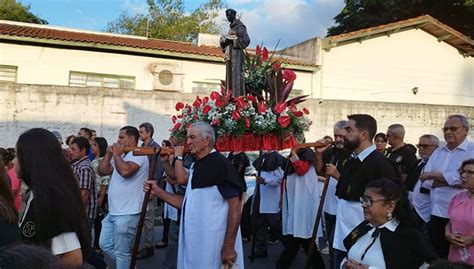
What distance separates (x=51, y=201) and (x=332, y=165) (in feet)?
10.7

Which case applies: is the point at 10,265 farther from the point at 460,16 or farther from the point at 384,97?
the point at 460,16

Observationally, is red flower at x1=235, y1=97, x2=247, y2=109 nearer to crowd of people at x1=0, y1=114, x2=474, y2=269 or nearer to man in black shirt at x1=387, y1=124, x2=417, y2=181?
crowd of people at x1=0, y1=114, x2=474, y2=269

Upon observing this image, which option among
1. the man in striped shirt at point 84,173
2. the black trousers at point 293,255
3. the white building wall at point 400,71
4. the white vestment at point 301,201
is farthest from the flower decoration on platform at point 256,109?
the white building wall at point 400,71

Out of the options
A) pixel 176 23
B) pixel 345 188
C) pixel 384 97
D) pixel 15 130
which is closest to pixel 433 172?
pixel 345 188

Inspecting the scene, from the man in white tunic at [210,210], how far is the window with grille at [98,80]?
14098mm

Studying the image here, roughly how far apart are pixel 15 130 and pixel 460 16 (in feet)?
82.2

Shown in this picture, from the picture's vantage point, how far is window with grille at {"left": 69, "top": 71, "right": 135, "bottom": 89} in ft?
57.0

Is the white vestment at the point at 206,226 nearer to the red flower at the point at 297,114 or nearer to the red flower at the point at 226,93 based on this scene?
the red flower at the point at 226,93

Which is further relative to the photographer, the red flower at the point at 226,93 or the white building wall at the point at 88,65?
the white building wall at the point at 88,65

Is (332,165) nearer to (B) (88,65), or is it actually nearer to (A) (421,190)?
(A) (421,190)

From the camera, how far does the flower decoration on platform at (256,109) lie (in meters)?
4.73

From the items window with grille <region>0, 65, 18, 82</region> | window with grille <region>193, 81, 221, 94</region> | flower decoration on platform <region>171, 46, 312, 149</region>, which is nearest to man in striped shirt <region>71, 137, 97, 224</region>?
flower decoration on platform <region>171, 46, 312, 149</region>

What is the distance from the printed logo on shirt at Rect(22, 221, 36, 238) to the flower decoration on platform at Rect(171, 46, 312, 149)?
87.9 inches

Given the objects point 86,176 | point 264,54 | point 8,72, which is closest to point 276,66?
point 264,54
